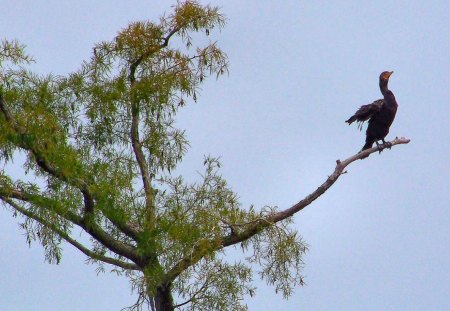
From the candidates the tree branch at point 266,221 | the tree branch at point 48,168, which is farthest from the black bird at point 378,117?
the tree branch at point 48,168

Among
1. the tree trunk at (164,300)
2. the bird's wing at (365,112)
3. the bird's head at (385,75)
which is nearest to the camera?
the tree trunk at (164,300)

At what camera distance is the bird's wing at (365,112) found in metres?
12.4

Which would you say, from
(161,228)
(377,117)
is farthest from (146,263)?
(377,117)

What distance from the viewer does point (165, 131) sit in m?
12.1

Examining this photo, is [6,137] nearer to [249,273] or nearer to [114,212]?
[114,212]

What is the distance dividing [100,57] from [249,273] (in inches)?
102

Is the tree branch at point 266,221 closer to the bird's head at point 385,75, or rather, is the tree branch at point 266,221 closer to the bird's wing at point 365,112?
the bird's wing at point 365,112

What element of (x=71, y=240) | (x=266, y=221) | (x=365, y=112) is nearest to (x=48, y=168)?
(x=71, y=240)

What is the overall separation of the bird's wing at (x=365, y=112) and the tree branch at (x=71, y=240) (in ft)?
8.73

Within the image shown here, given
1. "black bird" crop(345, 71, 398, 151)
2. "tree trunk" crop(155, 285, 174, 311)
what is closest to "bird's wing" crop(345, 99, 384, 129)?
"black bird" crop(345, 71, 398, 151)

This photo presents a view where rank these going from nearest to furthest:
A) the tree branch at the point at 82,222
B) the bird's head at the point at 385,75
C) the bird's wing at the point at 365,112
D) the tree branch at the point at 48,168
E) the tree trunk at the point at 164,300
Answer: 1. the tree branch at the point at 48,168
2. the tree branch at the point at 82,222
3. the tree trunk at the point at 164,300
4. the bird's wing at the point at 365,112
5. the bird's head at the point at 385,75

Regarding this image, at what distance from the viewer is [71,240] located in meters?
11.5

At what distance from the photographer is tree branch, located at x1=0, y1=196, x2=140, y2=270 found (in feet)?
35.6

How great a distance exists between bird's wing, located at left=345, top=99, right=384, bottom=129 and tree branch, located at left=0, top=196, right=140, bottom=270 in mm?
2662
